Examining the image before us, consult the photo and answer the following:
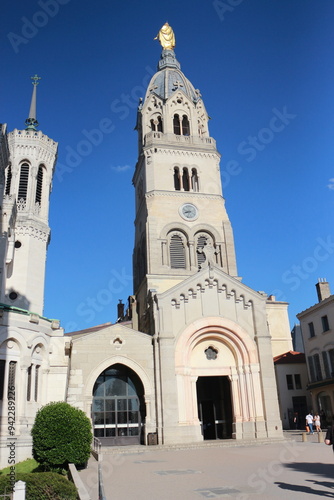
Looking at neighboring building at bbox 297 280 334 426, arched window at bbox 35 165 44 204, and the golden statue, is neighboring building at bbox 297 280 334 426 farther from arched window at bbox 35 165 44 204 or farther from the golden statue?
the golden statue

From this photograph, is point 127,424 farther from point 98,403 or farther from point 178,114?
point 178,114

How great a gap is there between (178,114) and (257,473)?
41244 mm

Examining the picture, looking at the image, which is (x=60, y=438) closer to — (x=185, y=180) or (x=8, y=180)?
(x=8, y=180)

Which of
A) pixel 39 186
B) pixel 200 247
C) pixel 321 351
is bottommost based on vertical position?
pixel 321 351

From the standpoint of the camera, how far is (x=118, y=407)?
99.2 feet

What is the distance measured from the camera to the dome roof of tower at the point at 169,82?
5081 cm

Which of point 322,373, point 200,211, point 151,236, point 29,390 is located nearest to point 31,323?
point 29,390

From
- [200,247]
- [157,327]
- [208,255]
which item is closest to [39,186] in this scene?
A: [200,247]

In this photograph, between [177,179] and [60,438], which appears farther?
[177,179]

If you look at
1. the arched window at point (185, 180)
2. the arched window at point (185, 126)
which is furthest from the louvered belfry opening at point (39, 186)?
the arched window at point (185, 126)

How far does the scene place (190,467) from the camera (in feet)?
57.4

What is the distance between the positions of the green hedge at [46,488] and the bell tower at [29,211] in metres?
23.5

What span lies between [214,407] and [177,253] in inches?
564

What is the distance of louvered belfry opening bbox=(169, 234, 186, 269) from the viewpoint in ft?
134
